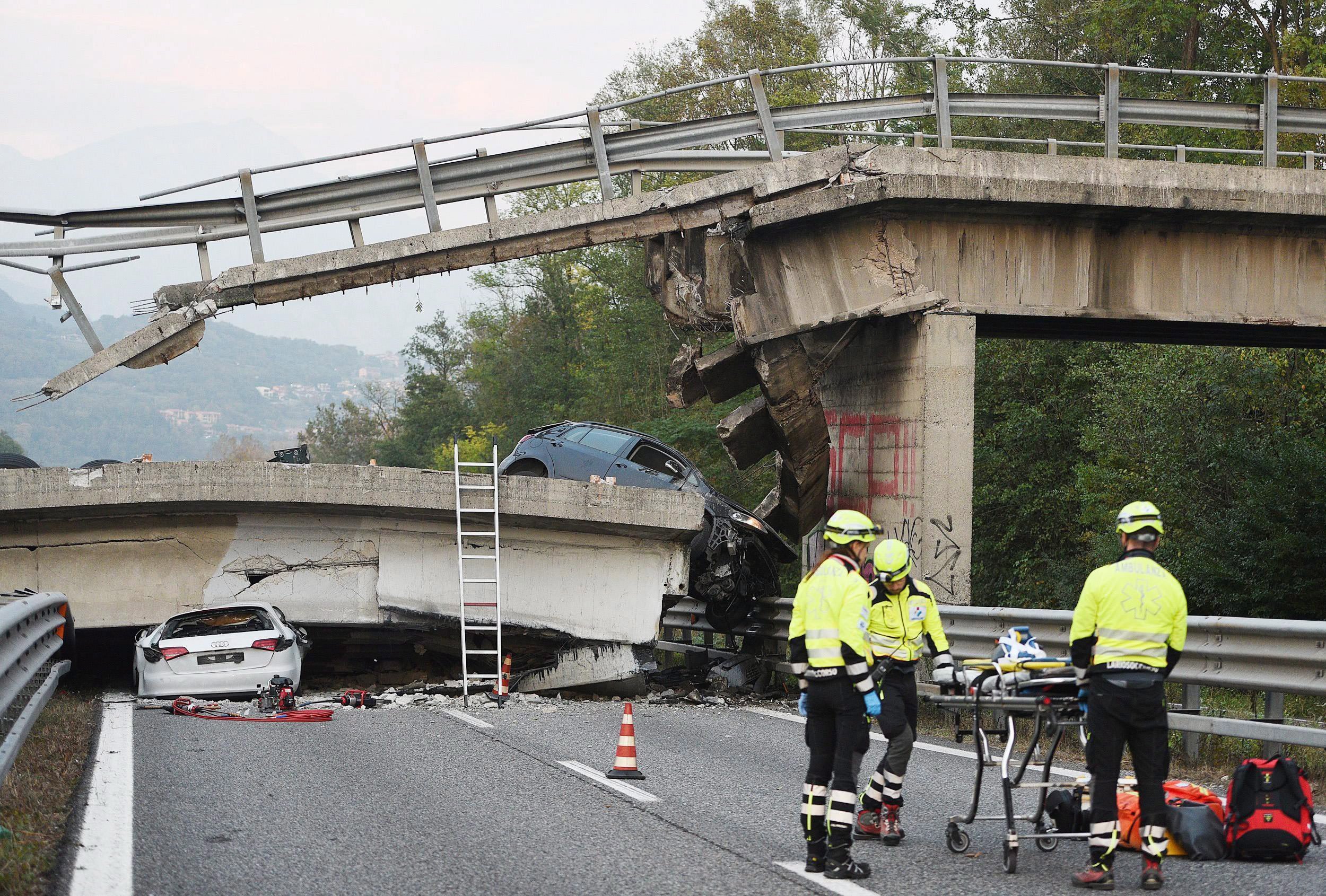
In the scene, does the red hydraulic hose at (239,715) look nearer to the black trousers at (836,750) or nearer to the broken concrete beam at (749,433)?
the broken concrete beam at (749,433)

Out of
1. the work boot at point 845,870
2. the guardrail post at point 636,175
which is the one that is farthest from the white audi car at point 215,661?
the work boot at point 845,870

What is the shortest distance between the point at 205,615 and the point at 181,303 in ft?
12.0

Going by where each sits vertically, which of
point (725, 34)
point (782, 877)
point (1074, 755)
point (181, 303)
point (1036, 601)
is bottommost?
point (1036, 601)

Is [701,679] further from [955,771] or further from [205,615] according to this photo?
[955,771]

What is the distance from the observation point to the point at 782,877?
21.0 ft

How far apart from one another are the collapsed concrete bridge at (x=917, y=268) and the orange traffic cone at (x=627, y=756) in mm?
6044

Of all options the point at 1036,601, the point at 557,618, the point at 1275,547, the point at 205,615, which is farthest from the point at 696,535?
the point at 1036,601

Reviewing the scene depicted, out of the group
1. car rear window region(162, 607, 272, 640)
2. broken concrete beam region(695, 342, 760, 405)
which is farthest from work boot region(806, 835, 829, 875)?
broken concrete beam region(695, 342, 760, 405)

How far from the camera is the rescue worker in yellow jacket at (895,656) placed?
7605 mm

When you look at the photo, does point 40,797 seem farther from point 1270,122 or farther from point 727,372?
point 1270,122

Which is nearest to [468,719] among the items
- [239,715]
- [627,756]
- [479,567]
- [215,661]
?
[239,715]

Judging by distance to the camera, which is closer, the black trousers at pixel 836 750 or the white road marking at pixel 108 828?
the white road marking at pixel 108 828

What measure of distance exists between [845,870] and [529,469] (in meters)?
14.3

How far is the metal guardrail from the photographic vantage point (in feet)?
25.1
